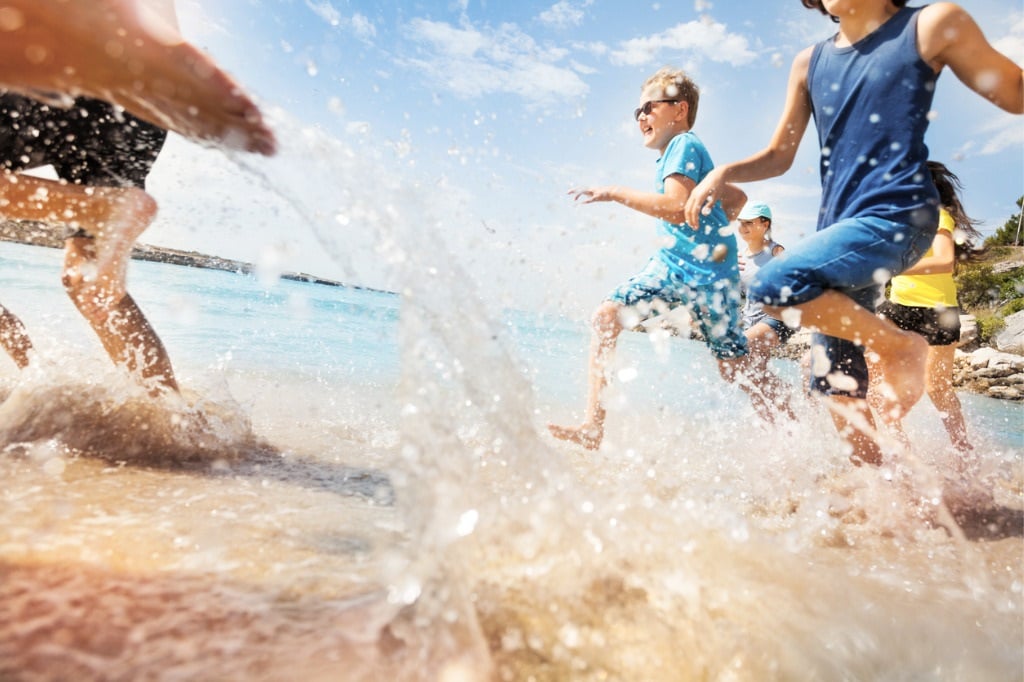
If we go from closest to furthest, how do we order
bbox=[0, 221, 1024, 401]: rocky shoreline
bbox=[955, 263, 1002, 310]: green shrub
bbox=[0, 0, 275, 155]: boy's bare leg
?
bbox=[0, 0, 275, 155]: boy's bare leg, bbox=[0, 221, 1024, 401]: rocky shoreline, bbox=[955, 263, 1002, 310]: green shrub

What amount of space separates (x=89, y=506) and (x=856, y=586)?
216 cm

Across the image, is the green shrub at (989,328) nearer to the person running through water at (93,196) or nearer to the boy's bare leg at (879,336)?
the boy's bare leg at (879,336)

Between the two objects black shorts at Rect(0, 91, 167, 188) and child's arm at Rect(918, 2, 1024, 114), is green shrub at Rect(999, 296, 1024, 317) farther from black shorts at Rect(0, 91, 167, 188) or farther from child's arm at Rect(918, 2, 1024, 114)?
black shorts at Rect(0, 91, 167, 188)

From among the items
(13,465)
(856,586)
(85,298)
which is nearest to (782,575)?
(856,586)

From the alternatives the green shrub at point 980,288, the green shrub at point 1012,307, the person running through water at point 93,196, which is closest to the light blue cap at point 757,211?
the person running through water at point 93,196

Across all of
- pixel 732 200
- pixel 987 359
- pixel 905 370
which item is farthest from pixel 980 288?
pixel 905 370

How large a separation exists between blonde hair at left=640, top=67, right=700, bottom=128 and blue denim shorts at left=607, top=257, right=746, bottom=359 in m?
1.08

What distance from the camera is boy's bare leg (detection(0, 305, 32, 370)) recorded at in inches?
105

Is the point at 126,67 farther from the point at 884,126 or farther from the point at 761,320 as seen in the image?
the point at 761,320

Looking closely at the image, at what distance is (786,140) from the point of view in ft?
9.21

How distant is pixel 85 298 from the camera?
2.49 m

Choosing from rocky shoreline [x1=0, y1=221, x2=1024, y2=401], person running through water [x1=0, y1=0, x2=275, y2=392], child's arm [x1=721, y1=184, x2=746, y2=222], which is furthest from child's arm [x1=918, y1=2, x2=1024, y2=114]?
rocky shoreline [x1=0, y1=221, x2=1024, y2=401]

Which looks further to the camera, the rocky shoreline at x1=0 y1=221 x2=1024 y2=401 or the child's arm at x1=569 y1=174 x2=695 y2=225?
the rocky shoreline at x1=0 y1=221 x2=1024 y2=401

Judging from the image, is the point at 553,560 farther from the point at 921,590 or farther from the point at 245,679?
the point at 921,590
